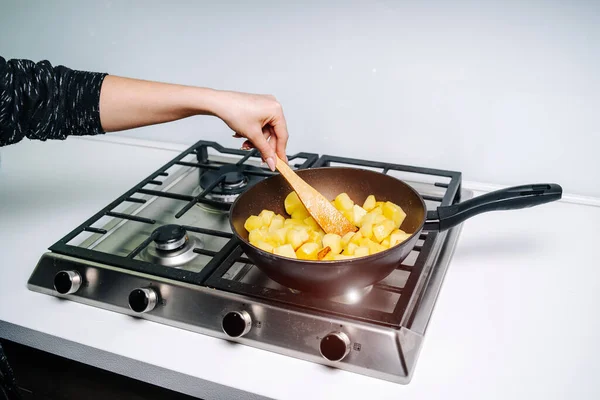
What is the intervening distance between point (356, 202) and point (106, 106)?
1.66 ft

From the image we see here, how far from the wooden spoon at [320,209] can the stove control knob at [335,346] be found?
23cm

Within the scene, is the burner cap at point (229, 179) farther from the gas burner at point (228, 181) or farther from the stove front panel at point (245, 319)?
the stove front panel at point (245, 319)

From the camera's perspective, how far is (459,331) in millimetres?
852

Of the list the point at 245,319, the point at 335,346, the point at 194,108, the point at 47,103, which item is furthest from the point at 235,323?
the point at 47,103

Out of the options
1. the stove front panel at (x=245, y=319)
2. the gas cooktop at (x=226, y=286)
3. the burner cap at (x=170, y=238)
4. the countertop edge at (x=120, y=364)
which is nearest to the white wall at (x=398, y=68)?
the gas cooktop at (x=226, y=286)

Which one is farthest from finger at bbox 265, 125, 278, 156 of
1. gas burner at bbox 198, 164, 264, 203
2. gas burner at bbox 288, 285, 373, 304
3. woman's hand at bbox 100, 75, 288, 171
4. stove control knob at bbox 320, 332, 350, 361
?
stove control knob at bbox 320, 332, 350, 361

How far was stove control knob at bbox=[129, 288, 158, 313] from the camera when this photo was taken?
893 millimetres

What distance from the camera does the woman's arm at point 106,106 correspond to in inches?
38.7

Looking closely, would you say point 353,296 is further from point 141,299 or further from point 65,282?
point 65,282

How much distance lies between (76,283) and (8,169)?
69 centimetres

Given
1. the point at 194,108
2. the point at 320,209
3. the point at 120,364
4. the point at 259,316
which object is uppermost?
the point at 194,108

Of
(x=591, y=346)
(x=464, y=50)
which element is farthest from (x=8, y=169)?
(x=591, y=346)

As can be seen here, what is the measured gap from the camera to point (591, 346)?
2.68 feet

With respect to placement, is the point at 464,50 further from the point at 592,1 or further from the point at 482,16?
the point at 592,1
